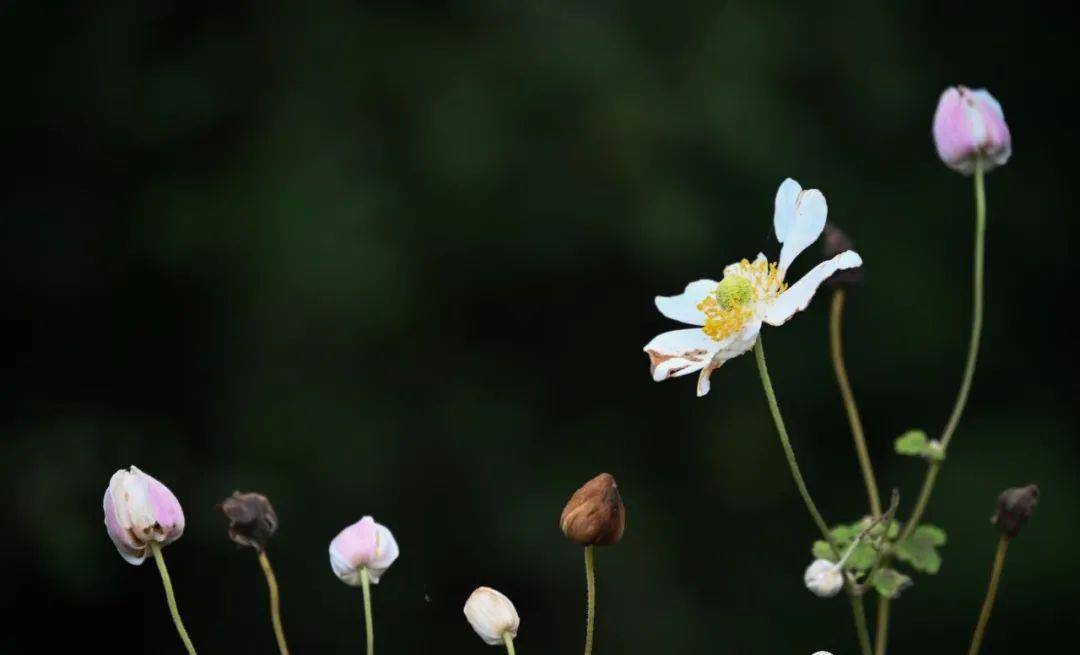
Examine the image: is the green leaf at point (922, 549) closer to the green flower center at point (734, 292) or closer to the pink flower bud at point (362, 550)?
the green flower center at point (734, 292)

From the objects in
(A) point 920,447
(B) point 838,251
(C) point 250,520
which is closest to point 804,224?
(B) point 838,251

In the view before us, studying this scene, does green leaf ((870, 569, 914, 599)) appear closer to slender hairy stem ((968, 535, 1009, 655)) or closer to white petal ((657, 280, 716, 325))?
slender hairy stem ((968, 535, 1009, 655))

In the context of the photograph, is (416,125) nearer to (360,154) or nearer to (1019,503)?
(360,154)

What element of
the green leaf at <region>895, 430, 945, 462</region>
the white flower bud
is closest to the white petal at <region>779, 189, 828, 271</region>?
the green leaf at <region>895, 430, 945, 462</region>

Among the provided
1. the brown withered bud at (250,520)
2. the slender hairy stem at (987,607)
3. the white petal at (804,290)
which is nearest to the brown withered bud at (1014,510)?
the slender hairy stem at (987,607)

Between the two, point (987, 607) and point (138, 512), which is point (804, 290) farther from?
point (138, 512)

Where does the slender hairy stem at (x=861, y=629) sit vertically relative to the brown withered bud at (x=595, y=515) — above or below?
below
